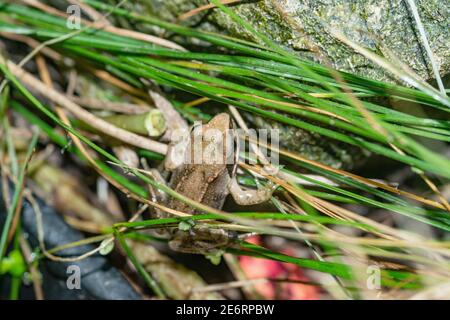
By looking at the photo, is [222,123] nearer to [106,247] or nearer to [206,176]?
[206,176]

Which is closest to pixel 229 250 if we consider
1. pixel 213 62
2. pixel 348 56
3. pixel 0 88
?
pixel 213 62

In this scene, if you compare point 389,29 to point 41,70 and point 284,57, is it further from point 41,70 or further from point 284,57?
point 41,70

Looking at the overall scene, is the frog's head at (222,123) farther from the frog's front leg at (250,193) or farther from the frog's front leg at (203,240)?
the frog's front leg at (203,240)

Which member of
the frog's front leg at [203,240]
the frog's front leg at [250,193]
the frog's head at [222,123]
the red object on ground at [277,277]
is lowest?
the red object on ground at [277,277]

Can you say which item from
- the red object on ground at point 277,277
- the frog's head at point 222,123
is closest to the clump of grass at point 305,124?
the frog's head at point 222,123
